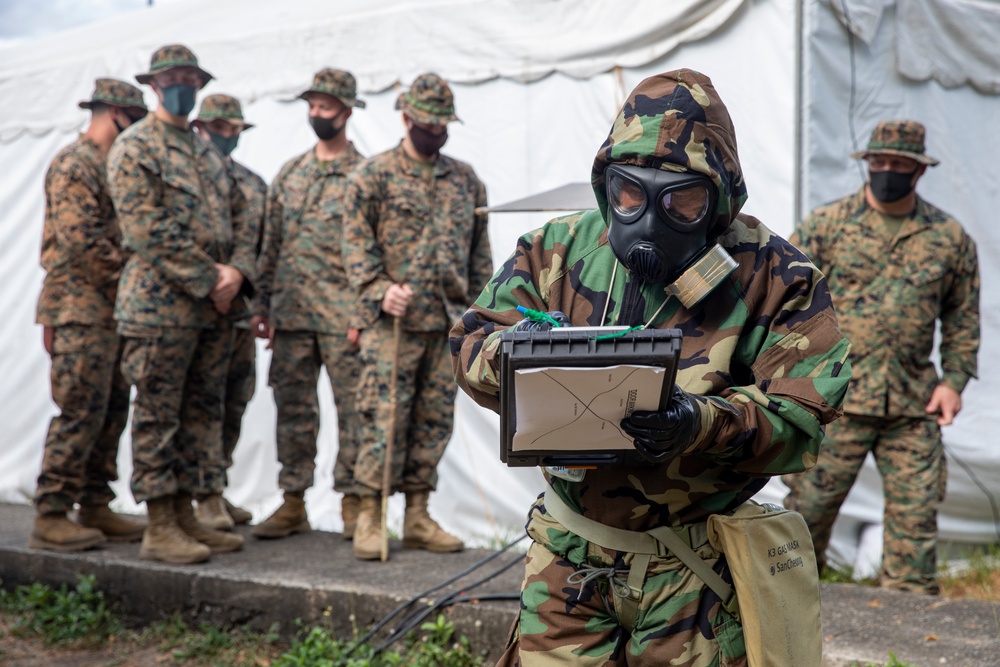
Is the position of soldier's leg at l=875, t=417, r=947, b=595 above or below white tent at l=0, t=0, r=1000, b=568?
below

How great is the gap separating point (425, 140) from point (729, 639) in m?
3.51

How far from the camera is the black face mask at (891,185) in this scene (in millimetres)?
4949

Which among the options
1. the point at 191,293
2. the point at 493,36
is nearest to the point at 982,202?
the point at 493,36

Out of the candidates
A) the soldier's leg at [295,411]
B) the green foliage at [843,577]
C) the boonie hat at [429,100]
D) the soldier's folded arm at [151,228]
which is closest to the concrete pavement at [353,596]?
the soldier's leg at [295,411]

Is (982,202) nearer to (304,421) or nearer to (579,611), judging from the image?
(304,421)

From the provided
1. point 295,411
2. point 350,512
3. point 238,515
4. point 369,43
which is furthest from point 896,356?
point 369,43

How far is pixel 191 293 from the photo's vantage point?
4883 mm

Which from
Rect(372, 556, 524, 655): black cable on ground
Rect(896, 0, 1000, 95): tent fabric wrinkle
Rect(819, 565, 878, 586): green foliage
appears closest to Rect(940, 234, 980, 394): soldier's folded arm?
Rect(819, 565, 878, 586): green foliage

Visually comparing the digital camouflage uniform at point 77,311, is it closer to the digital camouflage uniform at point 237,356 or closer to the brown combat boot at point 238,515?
the digital camouflage uniform at point 237,356

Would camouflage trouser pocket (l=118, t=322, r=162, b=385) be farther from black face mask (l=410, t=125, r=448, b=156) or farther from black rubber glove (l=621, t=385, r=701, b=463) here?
black rubber glove (l=621, t=385, r=701, b=463)

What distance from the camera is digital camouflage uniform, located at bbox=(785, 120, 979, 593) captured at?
193 inches

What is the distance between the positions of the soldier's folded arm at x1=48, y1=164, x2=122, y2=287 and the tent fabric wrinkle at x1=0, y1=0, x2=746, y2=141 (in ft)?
6.80

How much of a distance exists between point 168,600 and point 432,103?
2.59m

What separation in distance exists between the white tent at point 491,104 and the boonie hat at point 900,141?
0.50 m
